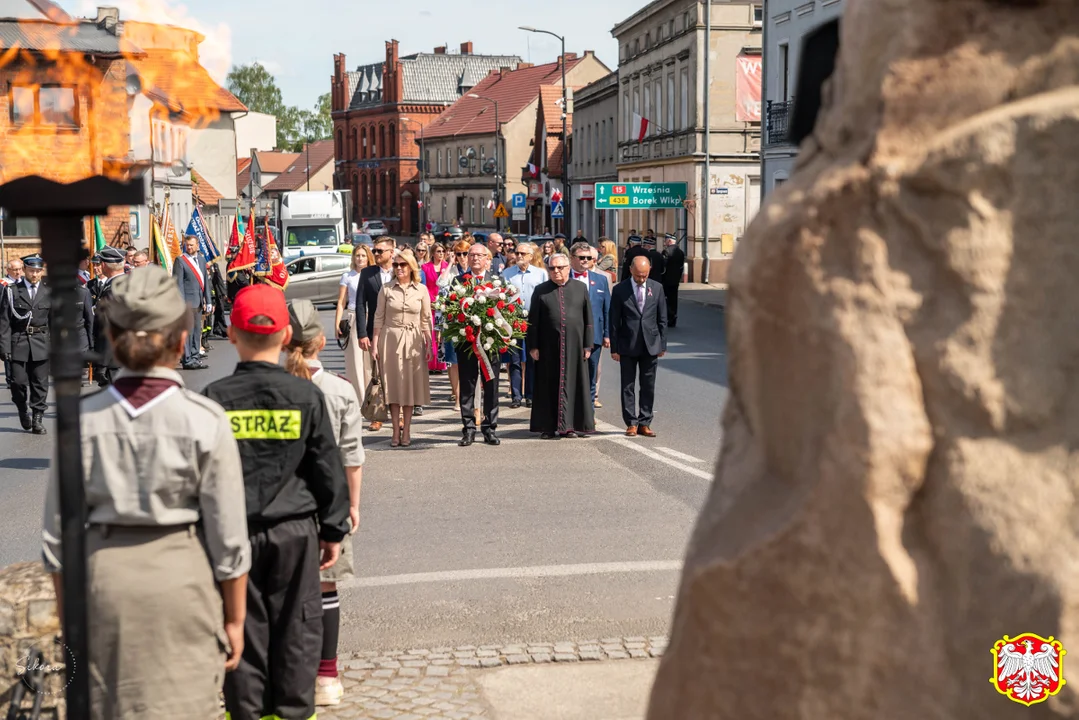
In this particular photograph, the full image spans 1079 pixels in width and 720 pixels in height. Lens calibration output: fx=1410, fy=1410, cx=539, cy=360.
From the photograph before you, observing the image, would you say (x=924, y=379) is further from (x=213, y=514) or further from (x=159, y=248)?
(x=159, y=248)

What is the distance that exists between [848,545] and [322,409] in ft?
7.91

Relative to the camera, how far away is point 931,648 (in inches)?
131

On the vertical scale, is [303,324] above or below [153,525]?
above

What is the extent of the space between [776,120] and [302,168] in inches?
4148

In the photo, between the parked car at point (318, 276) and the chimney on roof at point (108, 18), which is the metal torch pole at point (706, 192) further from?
the chimney on roof at point (108, 18)

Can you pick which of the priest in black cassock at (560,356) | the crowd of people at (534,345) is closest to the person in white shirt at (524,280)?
the crowd of people at (534,345)

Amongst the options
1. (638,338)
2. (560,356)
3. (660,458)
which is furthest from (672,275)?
(660,458)

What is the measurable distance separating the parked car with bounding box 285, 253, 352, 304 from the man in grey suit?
472 inches

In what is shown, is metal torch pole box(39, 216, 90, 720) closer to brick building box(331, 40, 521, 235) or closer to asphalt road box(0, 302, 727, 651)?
asphalt road box(0, 302, 727, 651)

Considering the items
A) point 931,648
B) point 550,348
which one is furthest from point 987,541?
point 550,348

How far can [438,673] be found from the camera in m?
6.74

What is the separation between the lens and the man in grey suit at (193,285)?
22328 millimetres

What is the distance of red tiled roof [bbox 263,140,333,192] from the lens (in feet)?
456

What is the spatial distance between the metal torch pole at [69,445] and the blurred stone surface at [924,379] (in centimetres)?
162
